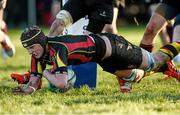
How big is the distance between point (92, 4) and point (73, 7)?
241 mm

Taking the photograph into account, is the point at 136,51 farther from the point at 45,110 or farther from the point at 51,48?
the point at 45,110

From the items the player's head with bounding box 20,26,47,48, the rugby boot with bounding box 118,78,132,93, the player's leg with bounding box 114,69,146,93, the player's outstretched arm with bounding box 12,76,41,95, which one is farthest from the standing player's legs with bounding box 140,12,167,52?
the player's head with bounding box 20,26,47,48

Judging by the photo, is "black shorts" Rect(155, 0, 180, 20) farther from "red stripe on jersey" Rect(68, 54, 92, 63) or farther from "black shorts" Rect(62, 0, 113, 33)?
"red stripe on jersey" Rect(68, 54, 92, 63)

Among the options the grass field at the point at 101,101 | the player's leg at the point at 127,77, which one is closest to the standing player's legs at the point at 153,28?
the grass field at the point at 101,101

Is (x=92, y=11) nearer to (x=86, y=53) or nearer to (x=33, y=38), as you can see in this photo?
(x=86, y=53)

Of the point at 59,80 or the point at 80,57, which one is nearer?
the point at 59,80

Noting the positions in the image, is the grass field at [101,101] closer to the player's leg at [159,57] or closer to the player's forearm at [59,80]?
the player's forearm at [59,80]

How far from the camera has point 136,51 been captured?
23.5 ft

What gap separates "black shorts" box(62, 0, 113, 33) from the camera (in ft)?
25.5

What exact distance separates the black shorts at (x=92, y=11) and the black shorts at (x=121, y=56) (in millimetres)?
805

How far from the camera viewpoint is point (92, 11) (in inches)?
310

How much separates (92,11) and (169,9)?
920 mm

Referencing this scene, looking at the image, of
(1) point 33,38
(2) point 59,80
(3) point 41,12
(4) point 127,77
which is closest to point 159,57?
(4) point 127,77

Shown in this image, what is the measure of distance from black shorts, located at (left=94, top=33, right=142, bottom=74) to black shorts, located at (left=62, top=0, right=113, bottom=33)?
805 mm
